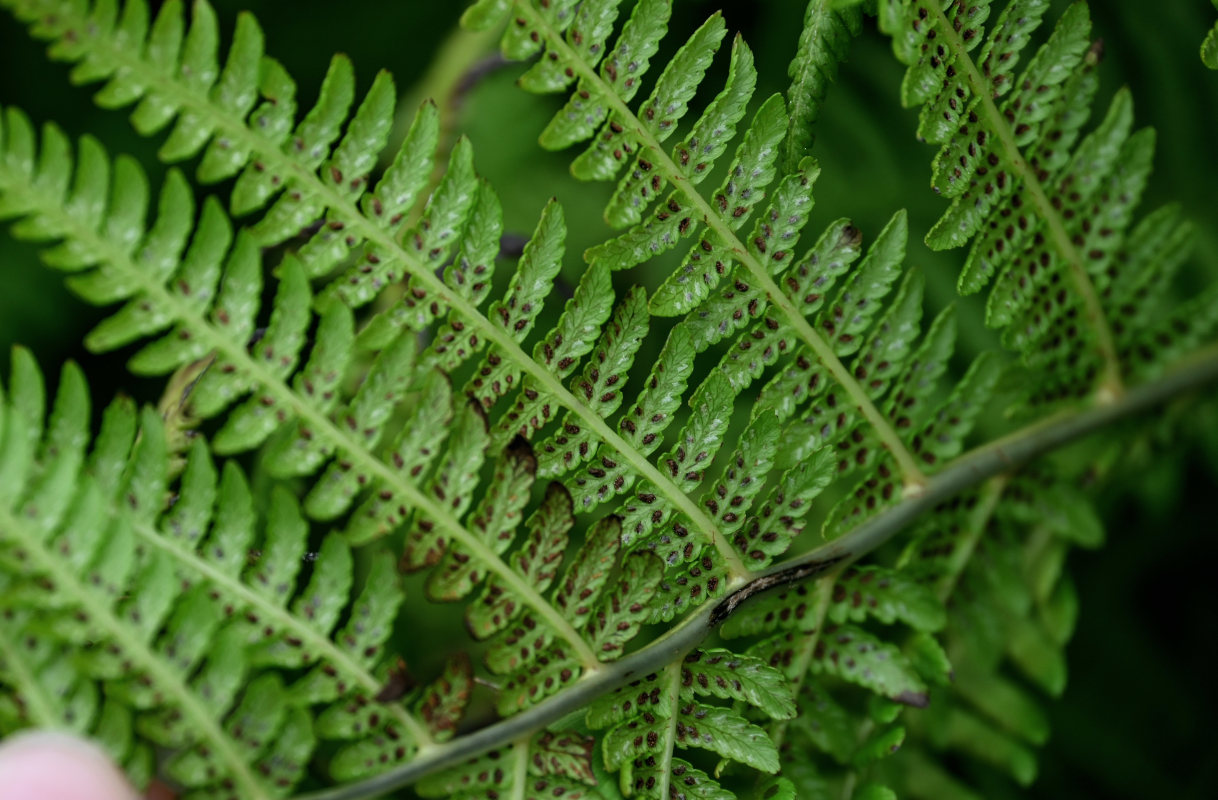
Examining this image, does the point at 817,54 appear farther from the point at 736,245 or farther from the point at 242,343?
the point at 242,343

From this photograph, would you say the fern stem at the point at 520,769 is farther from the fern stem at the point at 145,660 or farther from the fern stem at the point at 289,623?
the fern stem at the point at 145,660

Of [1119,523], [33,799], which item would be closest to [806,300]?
[33,799]

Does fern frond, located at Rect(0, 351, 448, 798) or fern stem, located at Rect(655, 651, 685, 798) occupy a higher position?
fern stem, located at Rect(655, 651, 685, 798)

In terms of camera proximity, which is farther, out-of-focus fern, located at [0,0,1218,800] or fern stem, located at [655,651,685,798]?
fern stem, located at [655,651,685,798]

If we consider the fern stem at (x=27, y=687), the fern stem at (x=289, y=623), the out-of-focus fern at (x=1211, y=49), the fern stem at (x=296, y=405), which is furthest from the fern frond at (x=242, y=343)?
the out-of-focus fern at (x=1211, y=49)

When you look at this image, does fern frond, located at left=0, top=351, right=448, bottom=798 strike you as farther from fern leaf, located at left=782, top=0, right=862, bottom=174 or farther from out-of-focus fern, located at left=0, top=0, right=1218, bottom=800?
fern leaf, located at left=782, top=0, right=862, bottom=174

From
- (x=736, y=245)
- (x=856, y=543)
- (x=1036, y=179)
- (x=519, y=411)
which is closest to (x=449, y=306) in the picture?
(x=519, y=411)

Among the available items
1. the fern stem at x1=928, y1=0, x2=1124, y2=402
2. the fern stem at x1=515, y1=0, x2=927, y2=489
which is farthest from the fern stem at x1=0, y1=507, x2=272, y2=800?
the fern stem at x1=928, y1=0, x2=1124, y2=402
